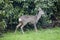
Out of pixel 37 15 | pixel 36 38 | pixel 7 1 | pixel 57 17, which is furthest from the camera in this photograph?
pixel 57 17

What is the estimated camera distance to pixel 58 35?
12.7 m

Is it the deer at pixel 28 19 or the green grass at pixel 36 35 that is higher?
the deer at pixel 28 19

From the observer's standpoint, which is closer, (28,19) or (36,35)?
(36,35)

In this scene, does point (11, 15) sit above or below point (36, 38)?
above

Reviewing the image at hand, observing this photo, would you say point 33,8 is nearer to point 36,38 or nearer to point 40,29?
point 40,29

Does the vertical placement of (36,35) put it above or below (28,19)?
below

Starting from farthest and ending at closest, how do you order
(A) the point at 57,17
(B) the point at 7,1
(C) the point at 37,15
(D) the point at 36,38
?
(A) the point at 57,17, (C) the point at 37,15, (B) the point at 7,1, (D) the point at 36,38

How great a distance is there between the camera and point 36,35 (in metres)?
12.8

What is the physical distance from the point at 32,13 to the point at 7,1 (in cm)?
183

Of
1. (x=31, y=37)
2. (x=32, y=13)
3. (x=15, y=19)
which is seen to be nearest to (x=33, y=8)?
(x=32, y=13)

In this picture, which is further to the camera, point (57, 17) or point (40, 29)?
point (57, 17)

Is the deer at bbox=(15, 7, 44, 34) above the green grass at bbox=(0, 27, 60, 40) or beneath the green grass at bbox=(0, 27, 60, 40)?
above

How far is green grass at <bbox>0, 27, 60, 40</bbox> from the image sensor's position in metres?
12.2

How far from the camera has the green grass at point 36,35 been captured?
12221 millimetres
